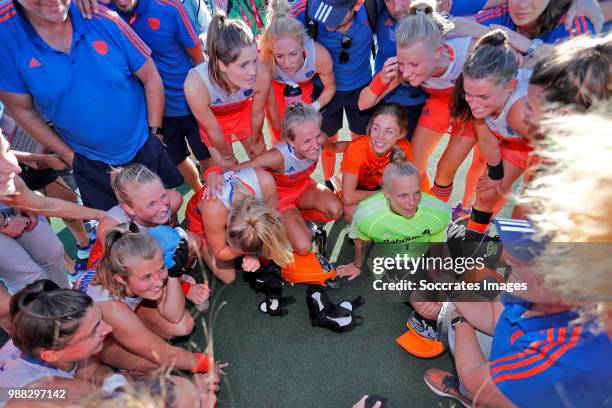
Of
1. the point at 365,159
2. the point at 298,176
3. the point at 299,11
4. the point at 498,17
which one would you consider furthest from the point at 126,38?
the point at 498,17

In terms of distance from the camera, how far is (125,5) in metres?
2.75

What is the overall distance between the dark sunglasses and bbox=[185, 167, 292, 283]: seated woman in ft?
3.49

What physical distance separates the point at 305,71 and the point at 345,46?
0.33 meters

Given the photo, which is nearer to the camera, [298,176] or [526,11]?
[526,11]

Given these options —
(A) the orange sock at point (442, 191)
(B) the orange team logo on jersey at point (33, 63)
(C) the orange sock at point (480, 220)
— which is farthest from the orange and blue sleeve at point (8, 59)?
(C) the orange sock at point (480, 220)

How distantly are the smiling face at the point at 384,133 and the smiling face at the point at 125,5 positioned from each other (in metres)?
1.77

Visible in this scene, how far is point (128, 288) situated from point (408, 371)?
5.26 feet

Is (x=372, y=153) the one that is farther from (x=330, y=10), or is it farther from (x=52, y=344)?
(x=52, y=344)

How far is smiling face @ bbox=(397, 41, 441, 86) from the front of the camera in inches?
100

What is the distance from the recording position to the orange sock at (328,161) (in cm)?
356

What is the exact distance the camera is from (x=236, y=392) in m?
2.38

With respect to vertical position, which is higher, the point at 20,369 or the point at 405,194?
the point at 405,194

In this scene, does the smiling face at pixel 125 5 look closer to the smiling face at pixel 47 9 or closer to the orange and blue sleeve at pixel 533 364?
the smiling face at pixel 47 9


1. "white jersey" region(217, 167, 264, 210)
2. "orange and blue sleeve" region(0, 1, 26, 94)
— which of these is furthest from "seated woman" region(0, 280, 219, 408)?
"orange and blue sleeve" region(0, 1, 26, 94)
